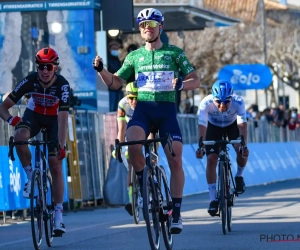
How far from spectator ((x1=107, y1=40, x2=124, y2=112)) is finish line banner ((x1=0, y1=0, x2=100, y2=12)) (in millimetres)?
1557

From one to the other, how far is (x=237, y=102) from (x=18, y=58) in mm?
10942

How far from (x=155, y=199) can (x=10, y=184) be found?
20.9 feet

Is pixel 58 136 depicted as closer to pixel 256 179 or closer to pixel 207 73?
pixel 256 179

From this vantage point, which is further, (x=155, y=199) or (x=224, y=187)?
(x=224, y=187)

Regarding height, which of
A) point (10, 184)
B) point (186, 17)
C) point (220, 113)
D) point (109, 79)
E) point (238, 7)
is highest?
point (238, 7)

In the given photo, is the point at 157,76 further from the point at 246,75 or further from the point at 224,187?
the point at 246,75

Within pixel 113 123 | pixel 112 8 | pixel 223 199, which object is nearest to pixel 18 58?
pixel 112 8

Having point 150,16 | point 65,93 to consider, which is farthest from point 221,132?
point 150,16

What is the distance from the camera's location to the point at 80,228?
1471 centimetres

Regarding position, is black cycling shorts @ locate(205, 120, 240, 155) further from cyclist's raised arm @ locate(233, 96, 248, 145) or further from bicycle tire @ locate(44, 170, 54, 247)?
bicycle tire @ locate(44, 170, 54, 247)

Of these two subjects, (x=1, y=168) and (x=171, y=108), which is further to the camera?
(x=1, y=168)

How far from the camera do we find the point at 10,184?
1636cm

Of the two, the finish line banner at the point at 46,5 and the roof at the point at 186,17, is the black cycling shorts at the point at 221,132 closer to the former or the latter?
the finish line banner at the point at 46,5

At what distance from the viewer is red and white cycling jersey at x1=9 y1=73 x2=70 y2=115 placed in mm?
11969
